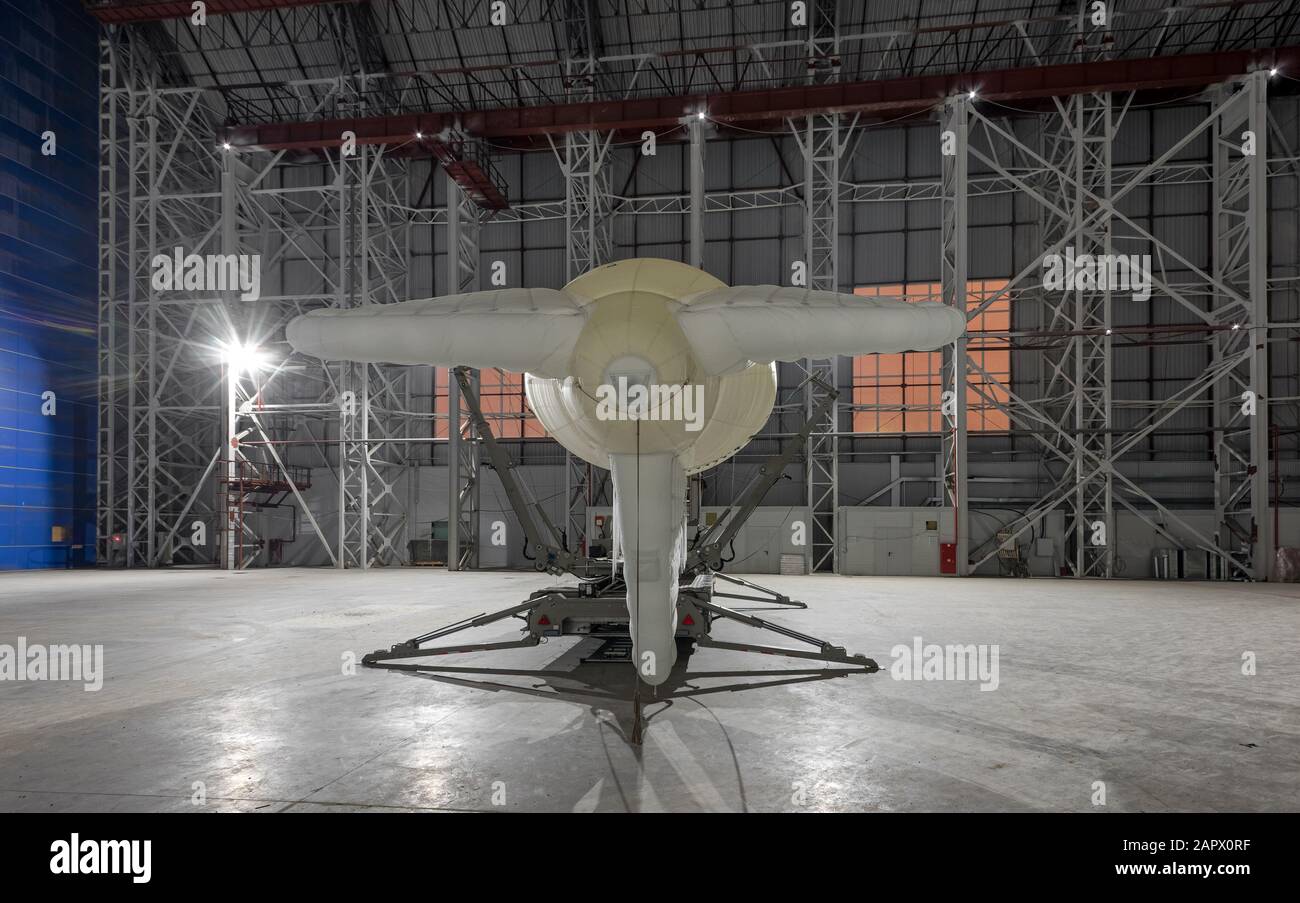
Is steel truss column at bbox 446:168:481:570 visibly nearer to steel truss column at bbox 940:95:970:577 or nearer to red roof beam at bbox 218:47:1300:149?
red roof beam at bbox 218:47:1300:149

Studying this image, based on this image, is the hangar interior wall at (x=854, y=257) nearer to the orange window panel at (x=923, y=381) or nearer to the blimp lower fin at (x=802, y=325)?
the orange window panel at (x=923, y=381)

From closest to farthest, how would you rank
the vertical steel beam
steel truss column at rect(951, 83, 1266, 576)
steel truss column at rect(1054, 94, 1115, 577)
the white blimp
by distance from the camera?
the white blimp < steel truss column at rect(951, 83, 1266, 576) < steel truss column at rect(1054, 94, 1115, 577) < the vertical steel beam

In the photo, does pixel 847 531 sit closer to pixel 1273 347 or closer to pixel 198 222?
pixel 1273 347

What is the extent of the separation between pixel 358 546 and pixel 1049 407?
25950mm

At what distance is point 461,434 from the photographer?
2561 cm

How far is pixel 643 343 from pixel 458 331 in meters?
1.17

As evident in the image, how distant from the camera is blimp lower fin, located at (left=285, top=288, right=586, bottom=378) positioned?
4.43 meters

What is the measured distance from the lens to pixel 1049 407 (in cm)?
2642

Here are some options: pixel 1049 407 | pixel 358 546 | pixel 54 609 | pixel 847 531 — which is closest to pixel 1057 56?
pixel 1049 407

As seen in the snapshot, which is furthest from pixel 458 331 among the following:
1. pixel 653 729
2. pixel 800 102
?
pixel 800 102

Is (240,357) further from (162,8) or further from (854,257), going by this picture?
(854,257)

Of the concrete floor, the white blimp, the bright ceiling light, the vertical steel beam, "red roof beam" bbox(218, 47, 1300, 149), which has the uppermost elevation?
"red roof beam" bbox(218, 47, 1300, 149)

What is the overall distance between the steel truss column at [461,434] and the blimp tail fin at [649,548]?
1806 centimetres

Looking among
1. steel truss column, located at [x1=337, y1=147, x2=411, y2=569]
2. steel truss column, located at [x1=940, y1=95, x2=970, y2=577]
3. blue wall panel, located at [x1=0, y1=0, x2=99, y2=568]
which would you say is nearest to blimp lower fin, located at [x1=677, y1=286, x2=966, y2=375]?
steel truss column, located at [x1=940, y1=95, x2=970, y2=577]
